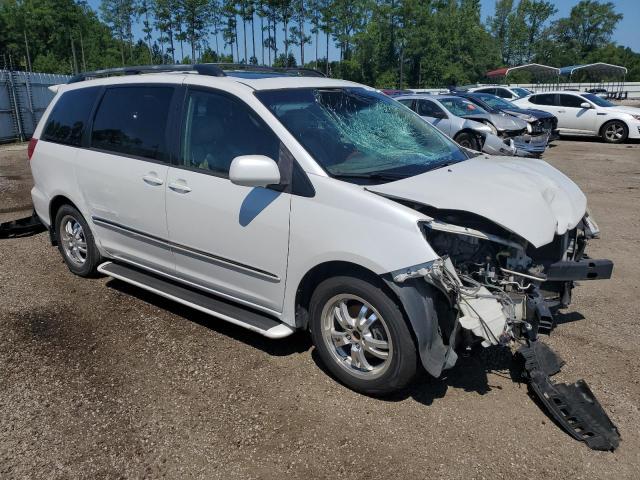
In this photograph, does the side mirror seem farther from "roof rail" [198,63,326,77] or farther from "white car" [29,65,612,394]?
"roof rail" [198,63,326,77]

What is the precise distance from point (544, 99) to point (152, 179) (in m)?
18.2

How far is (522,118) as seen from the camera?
1570 centimetres

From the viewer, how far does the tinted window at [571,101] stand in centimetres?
1839

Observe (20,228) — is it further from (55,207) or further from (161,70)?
(161,70)

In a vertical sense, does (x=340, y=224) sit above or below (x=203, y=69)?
below

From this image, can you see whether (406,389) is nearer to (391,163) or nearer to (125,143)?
(391,163)

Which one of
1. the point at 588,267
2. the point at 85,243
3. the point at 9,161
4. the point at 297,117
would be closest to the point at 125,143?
the point at 85,243

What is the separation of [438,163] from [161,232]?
2.18 m

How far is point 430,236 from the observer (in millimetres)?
3289

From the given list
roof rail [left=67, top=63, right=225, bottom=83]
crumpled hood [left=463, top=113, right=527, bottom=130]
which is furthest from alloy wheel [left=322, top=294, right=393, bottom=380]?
crumpled hood [left=463, top=113, right=527, bottom=130]

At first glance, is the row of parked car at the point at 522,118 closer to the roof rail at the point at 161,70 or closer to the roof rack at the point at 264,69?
the roof rack at the point at 264,69

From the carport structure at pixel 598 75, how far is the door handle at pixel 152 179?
45.3 meters

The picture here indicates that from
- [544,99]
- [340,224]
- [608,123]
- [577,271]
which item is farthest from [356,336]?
[544,99]

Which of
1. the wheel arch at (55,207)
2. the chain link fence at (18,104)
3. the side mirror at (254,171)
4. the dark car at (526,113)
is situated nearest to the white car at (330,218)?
the side mirror at (254,171)
